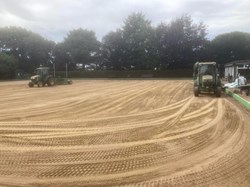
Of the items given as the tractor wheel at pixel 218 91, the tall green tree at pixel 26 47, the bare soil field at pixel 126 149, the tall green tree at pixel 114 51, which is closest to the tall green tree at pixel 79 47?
the tall green tree at pixel 26 47

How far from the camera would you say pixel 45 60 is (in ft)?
241

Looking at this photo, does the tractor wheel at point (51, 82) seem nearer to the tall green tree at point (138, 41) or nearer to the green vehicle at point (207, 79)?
the green vehicle at point (207, 79)

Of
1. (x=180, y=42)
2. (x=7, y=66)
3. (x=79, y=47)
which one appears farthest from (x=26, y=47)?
(x=180, y=42)

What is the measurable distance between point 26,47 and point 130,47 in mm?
22782

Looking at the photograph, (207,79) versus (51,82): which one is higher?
(207,79)

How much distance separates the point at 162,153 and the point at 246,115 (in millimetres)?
7003

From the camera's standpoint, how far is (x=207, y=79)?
866 inches

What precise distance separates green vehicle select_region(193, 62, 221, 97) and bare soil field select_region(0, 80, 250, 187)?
744 centimetres

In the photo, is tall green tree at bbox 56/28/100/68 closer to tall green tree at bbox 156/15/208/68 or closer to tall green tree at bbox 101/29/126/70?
tall green tree at bbox 101/29/126/70

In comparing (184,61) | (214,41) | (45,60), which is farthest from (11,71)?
(214,41)

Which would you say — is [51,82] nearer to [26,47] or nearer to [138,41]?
[138,41]

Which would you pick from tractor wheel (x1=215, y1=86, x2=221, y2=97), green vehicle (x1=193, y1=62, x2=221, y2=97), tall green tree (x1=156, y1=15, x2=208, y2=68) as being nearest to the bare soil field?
tractor wheel (x1=215, y1=86, x2=221, y2=97)

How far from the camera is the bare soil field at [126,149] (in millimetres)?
6293

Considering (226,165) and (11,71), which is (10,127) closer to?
(226,165)
